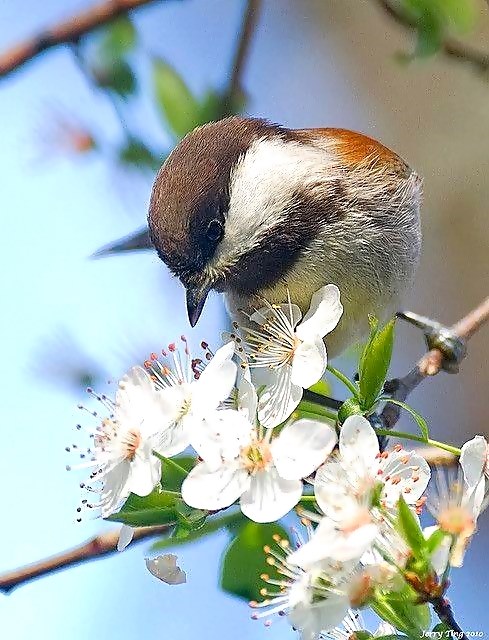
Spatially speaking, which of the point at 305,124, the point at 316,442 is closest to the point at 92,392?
the point at 316,442

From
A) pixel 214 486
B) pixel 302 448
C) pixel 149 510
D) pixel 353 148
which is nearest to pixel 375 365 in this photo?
pixel 302 448

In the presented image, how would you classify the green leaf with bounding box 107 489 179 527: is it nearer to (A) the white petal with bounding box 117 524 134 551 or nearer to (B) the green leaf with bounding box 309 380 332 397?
(A) the white petal with bounding box 117 524 134 551

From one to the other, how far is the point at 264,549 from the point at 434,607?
A: 1.30 feet

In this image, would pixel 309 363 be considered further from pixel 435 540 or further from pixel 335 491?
pixel 435 540

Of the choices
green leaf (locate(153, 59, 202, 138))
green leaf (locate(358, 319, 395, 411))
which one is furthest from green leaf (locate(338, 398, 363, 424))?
green leaf (locate(153, 59, 202, 138))

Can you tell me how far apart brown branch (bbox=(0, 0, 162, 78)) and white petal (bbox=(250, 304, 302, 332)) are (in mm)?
1221

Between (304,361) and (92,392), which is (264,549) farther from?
(92,392)

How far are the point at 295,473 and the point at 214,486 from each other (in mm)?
129

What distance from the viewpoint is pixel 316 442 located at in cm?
130

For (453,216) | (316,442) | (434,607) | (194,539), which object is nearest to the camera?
(434,607)

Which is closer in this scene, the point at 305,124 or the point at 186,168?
the point at 186,168

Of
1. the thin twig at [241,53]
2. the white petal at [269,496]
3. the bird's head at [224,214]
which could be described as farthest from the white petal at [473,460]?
the thin twig at [241,53]

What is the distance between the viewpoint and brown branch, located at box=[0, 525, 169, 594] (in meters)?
1.95

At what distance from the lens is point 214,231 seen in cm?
218
